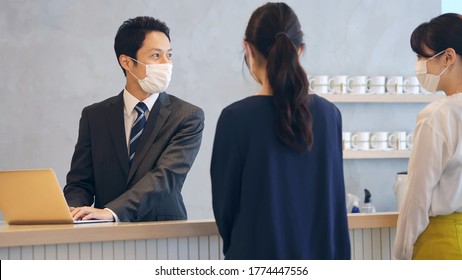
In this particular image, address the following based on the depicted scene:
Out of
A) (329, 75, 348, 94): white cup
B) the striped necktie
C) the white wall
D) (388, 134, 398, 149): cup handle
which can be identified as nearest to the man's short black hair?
the striped necktie

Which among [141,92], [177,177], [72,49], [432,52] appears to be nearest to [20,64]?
[72,49]

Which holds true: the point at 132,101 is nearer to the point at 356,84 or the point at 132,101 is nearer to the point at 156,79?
the point at 156,79

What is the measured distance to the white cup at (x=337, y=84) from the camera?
427cm

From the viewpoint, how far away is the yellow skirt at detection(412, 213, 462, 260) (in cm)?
212

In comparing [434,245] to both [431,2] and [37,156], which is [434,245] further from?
[431,2]

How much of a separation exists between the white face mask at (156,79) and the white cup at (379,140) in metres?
1.87

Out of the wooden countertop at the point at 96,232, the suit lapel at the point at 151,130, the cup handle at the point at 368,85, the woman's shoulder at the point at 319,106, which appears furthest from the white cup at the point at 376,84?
the woman's shoulder at the point at 319,106

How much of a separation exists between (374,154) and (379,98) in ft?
1.00

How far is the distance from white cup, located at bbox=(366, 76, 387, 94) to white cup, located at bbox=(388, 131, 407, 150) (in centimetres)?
24

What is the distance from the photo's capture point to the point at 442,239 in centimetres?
213

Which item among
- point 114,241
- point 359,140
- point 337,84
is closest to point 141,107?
point 114,241

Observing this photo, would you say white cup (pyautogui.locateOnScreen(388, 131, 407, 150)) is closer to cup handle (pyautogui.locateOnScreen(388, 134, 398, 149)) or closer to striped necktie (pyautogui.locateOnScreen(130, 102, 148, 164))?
cup handle (pyautogui.locateOnScreen(388, 134, 398, 149))

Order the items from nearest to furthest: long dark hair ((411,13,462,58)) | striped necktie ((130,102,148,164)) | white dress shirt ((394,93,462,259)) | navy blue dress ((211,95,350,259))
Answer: navy blue dress ((211,95,350,259))
white dress shirt ((394,93,462,259))
long dark hair ((411,13,462,58))
striped necktie ((130,102,148,164))

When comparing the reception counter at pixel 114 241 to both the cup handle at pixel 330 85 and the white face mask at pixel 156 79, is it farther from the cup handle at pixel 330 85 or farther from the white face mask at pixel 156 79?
the cup handle at pixel 330 85
